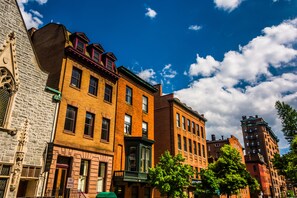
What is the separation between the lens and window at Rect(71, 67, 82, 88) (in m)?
20.4

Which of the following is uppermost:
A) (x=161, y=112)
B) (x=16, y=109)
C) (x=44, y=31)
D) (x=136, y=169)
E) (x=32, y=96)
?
(x=44, y=31)

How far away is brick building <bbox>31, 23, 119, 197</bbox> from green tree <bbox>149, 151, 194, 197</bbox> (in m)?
4.34

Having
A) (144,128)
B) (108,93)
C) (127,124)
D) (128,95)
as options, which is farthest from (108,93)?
(144,128)

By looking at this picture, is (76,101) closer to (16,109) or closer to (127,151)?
(16,109)

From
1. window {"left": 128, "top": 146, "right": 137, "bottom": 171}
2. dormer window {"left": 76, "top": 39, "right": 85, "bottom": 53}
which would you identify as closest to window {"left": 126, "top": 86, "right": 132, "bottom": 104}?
window {"left": 128, "top": 146, "right": 137, "bottom": 171}

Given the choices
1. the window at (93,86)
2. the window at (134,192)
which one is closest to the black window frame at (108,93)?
the window at (93,86)

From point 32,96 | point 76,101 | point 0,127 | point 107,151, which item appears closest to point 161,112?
point 107,151

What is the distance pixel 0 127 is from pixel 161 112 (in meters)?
23.9

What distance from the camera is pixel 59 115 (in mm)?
18297

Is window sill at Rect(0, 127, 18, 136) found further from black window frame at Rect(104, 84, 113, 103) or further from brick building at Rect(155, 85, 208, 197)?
brick building at Rect(155, 85, 208, 197)


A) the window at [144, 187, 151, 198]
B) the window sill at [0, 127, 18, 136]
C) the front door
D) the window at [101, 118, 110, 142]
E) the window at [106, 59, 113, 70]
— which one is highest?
the window at [106, 59, 113, 70]

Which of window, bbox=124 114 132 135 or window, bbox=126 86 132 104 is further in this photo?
window, bbox=126 86 132 104

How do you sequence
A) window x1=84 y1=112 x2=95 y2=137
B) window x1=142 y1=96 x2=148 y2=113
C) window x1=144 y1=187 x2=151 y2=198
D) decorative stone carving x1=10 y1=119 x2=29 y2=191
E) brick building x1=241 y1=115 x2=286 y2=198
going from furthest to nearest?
1. brick building x1=241 y1=115 x2=286 y2=198
2. window x1=142 y1=96 x2=148 y2=113
3. window x1=144 y1=187 x2=151 y2=198
4. window x1=84 y1=112 x2=95 y2=137
5. decorative stone carving x1=10 y1=119 x2=29 y2=191

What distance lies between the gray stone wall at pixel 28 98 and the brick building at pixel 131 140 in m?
7.81
